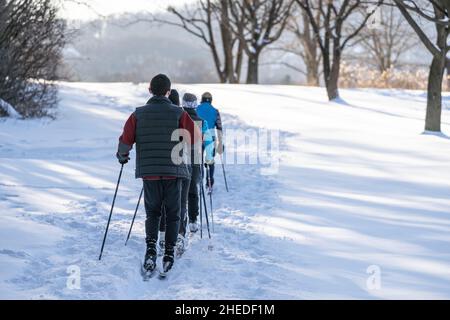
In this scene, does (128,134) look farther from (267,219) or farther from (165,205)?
(267,219)

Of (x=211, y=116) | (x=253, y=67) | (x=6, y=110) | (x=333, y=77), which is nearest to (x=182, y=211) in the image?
(x=211, y=116)

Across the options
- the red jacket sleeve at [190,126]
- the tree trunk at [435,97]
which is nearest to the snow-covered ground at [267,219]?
the tree trunk at [435,97]

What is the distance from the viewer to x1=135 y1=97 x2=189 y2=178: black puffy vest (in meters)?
6.11

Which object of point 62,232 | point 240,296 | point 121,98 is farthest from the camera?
point 121,98

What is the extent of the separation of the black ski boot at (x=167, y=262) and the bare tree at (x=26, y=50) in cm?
1086

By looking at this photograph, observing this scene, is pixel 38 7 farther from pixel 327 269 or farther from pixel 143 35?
pixel 143 35

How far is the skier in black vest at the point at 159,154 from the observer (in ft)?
20.1

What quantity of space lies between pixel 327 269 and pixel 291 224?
1.94 metres

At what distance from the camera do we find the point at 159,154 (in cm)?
613

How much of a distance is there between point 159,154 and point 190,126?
0.45m

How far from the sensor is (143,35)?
168375mm

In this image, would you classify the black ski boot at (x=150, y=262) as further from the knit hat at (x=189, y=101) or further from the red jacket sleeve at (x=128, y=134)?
the knit hat at (x=189, y=101)

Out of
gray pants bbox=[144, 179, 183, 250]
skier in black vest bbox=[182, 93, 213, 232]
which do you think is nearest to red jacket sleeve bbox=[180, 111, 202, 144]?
gray pants bbox=[144, 179, 183, 250]

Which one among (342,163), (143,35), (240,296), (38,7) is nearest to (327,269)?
(240,296)
